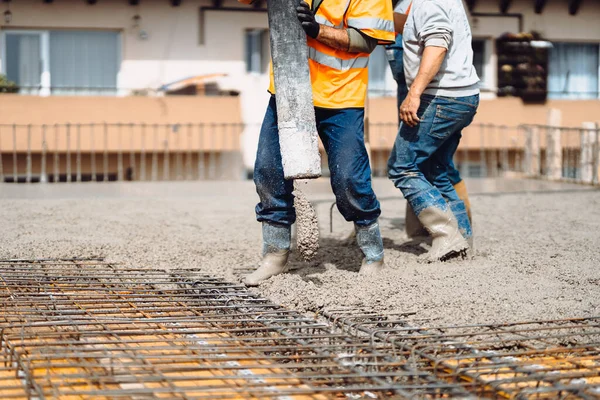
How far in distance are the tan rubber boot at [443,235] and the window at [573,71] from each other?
1386cm

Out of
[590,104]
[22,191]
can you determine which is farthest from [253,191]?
[590,104]

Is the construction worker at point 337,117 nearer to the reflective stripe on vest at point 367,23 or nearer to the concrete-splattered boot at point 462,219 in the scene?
the reflective stripe on vest at point 367,23

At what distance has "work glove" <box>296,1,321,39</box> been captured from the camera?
13.7 ft

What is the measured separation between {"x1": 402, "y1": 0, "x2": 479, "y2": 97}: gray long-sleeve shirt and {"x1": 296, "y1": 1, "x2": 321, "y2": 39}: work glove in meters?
0.94

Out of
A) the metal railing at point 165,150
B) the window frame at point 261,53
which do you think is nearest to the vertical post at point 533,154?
the metal railing at point 165,150

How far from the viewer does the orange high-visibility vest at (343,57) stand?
4363mm

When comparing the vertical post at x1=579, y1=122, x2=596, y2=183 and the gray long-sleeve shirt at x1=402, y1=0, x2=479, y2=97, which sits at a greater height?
the gray long-sleeve shirt at x1=402, y1=0, x2=479, y2=97

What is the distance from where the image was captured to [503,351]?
125 inches

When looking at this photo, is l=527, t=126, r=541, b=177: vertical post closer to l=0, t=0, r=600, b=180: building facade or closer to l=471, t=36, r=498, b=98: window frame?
l=0, t=0, r=600, b=180: building facade

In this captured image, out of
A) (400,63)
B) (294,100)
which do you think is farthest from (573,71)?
(294,100)

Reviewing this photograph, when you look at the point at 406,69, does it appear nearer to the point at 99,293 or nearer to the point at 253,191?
the point at 99,293

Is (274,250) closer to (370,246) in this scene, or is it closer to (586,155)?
(370,246)

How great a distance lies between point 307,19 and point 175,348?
6.25 ft

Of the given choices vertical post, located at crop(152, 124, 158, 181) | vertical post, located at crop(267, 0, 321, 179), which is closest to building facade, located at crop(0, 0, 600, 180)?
vertical post, located at crop(152, 124, 158, 181)
